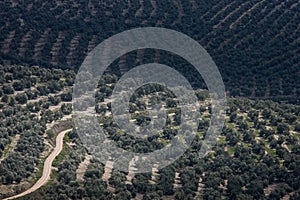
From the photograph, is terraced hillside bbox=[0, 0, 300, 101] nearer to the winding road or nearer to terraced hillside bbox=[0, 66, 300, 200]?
terraced hillside bbox=[0, 66, 300, 200]

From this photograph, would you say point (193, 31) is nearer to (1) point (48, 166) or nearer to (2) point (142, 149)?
(2) point (142, 149)

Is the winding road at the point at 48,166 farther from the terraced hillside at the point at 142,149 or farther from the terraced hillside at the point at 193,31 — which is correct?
the terraced hillside at the point at 193,31

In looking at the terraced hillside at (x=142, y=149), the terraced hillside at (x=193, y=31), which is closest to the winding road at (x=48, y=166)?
the terraced hillside at (x=142, y=149)

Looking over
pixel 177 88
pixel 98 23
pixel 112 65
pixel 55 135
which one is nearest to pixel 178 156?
pixel 55 135

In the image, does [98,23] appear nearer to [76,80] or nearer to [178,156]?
[76,80]

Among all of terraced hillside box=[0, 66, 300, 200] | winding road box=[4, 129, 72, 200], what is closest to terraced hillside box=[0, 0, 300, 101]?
terraced hillside box=[0, 66, 300, 200]

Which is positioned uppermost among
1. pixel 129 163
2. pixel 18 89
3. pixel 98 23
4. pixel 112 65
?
pixel 98 23
